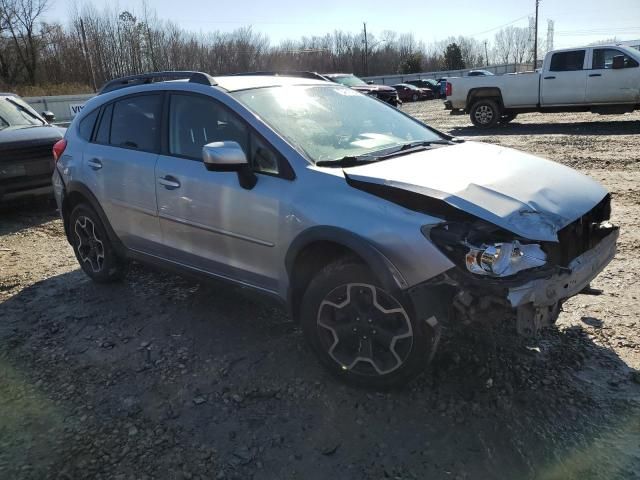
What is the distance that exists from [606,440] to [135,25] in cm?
5080

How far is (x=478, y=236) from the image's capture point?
2.60m

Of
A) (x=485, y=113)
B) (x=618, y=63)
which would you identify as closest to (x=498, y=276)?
(x=618, y=63)

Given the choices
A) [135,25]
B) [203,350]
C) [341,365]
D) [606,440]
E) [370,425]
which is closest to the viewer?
[606,440]

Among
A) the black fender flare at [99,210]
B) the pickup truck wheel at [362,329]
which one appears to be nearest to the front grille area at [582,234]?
the pickup truck wheel at [362,329]

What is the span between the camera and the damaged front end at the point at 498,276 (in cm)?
251

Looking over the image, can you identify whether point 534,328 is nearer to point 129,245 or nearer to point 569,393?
point 569,393

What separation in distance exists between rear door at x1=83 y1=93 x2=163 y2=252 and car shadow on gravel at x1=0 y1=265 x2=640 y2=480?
826 mm

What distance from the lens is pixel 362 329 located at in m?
2.94

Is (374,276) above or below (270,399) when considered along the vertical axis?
above

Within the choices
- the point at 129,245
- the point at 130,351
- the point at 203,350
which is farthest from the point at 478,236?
the point at 129,245

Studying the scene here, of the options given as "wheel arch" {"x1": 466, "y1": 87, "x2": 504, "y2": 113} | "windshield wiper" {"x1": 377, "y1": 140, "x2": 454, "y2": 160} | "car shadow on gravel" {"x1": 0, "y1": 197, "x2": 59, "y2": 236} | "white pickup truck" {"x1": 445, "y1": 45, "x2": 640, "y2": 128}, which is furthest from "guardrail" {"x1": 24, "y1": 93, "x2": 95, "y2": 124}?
"windshield wiper" {"x1": 377, "y1": 140, "x2": 454, "y2": 160}

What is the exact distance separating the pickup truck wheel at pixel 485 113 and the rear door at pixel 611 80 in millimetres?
2531

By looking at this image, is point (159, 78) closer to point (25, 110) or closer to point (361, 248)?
point (361, 248)

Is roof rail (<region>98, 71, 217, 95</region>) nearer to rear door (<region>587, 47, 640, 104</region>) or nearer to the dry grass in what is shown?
rear door (<region>587, 47, 640, 104</region>)
